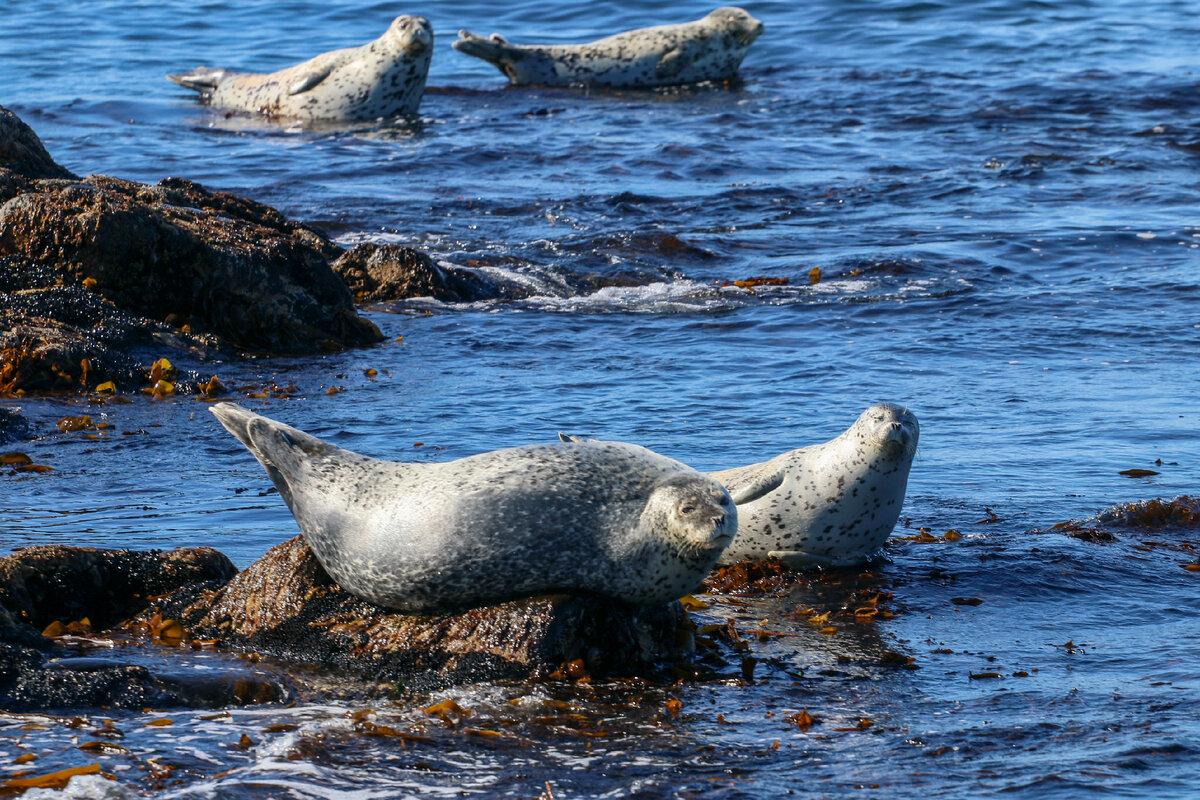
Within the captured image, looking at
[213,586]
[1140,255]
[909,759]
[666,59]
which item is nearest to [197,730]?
[213,586]

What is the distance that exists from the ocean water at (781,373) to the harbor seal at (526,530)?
0.35m

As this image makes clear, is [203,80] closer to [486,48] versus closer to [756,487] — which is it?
[486,48]

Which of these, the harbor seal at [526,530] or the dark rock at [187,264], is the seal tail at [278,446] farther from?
the dark rock at [187,264]

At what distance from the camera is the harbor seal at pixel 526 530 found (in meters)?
4.54

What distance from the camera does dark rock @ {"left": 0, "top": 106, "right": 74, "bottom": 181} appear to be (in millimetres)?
9367

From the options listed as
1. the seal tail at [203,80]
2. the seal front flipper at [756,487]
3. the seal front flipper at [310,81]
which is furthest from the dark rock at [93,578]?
the seal tail at [203,80]

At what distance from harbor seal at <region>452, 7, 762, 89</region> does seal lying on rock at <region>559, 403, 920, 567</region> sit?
14.3 metres

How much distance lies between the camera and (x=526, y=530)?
455 centimetres

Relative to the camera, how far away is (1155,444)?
7.11 meters

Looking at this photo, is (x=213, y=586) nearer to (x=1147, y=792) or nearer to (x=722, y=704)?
(x=722, y=704)

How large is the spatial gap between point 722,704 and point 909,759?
0.64 m

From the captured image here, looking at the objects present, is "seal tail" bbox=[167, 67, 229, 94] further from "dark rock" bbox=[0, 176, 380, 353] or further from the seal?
→ the seal

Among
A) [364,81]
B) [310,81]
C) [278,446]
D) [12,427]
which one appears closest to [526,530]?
[278,446]

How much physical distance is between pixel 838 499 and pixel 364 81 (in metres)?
12.7
